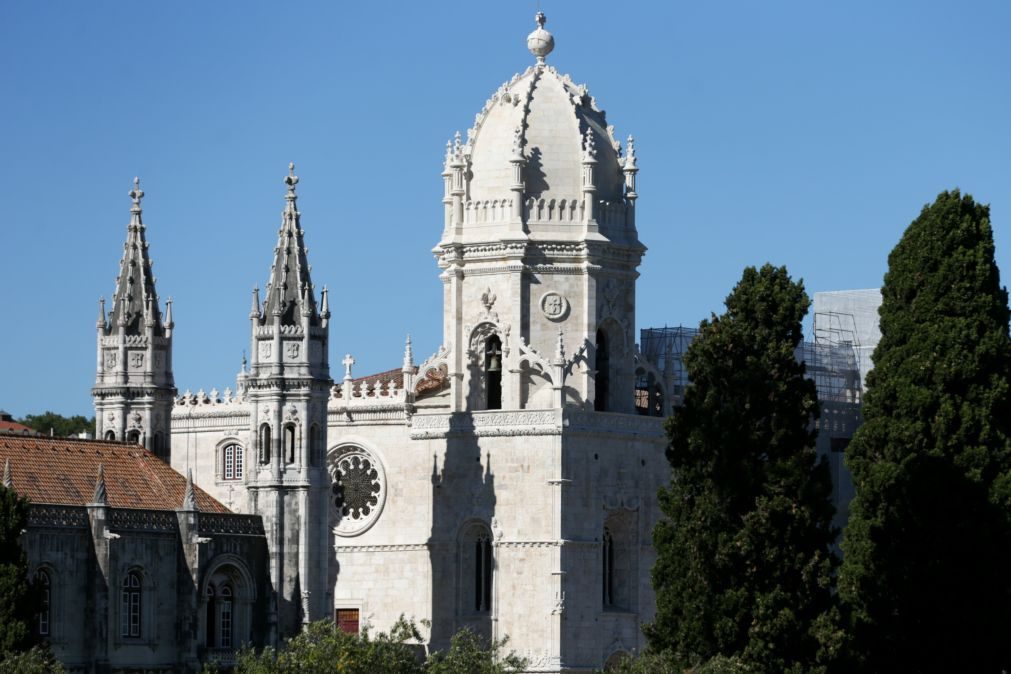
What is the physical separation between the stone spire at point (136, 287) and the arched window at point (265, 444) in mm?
5961

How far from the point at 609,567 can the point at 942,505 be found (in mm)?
21283

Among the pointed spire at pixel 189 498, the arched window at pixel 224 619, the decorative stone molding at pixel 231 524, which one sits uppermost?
the pointed spire at pixel 189 498

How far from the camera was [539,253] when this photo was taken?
100000mm

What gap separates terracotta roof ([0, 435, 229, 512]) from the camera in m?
88.4

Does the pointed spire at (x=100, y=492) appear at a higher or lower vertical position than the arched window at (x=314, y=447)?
lower

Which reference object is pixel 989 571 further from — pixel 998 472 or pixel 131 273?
pixel 131 273

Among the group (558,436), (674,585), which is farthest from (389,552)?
(674,585)

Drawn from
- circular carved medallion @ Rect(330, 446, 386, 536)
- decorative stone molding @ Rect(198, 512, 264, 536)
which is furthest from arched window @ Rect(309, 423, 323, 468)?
circular carved medallion @ Rect(330, 446, 386, 536)

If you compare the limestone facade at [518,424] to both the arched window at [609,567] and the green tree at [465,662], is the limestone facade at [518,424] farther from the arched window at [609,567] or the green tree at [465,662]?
the green tree at [465,662]

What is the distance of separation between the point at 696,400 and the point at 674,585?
4.85 m

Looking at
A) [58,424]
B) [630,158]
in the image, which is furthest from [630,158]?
[58,424]

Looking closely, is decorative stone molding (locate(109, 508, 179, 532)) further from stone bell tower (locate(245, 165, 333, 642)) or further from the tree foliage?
the tree foliage

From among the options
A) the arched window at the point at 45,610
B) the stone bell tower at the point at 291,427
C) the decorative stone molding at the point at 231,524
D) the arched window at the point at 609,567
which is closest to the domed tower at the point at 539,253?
the arched window at the point at 609,567

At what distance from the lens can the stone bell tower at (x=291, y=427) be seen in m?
91.6
